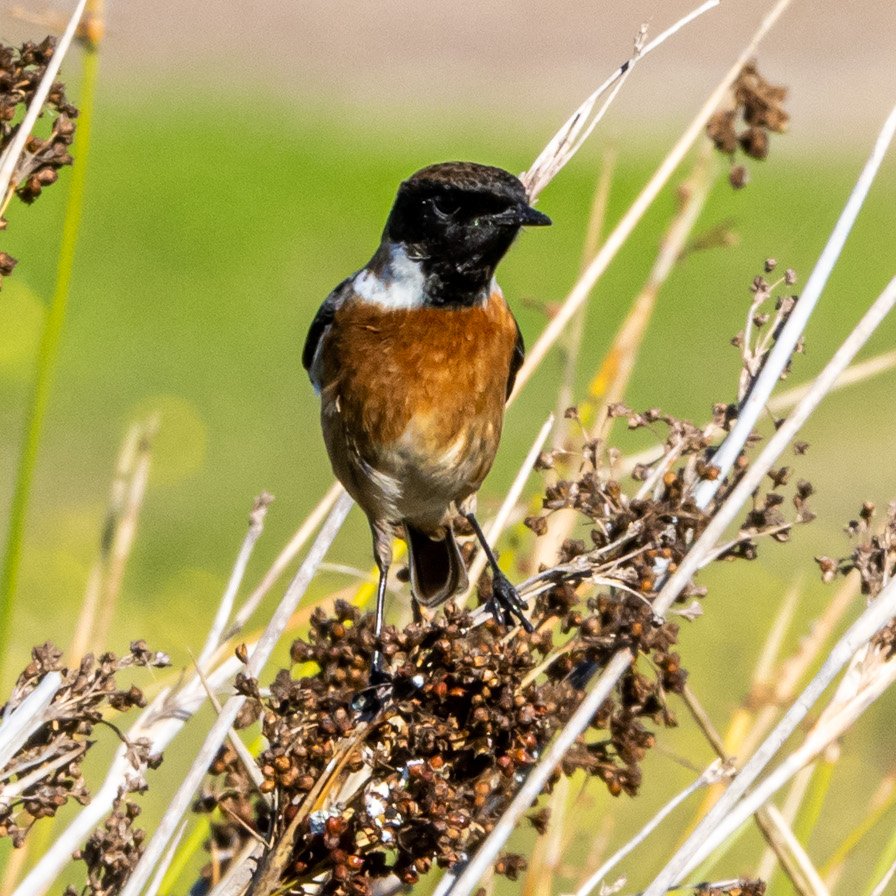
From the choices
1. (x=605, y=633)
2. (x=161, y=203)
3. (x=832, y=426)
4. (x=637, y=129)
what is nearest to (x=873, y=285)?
(x=832, y=426)

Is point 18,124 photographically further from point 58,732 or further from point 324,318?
point 324,318

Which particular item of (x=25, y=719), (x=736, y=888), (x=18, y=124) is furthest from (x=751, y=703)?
(x=18, y=124)

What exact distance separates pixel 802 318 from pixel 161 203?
30.0 ft

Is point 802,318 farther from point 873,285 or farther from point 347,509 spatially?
point 873,285

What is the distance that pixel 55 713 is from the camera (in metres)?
2.12

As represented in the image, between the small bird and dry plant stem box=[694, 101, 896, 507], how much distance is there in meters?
0.78

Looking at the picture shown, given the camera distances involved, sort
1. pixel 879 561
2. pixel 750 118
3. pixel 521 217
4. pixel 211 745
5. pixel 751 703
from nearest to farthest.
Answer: pixel 211 745 < pixel 879 561 < pixel 521 217 < pixel 751 703 < pixel 750 118

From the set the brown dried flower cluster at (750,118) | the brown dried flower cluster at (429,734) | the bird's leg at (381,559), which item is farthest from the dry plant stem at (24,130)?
the brown dried flower cluster at (750,118)

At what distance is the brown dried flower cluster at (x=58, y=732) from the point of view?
2119 millimetres

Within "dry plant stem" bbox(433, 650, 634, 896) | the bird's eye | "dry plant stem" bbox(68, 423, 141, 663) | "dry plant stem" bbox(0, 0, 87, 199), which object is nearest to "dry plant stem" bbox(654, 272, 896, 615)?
"dry plant stem" bbox(433, 650, 634, 896)

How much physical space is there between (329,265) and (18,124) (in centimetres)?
845

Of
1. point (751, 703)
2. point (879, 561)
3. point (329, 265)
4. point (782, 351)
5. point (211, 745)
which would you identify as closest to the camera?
point (211, 745)

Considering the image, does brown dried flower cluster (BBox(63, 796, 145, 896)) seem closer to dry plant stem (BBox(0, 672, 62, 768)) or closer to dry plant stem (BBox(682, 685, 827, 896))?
dry plant stem (BBox(0, 672, 62, 768))

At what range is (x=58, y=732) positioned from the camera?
2.16m
